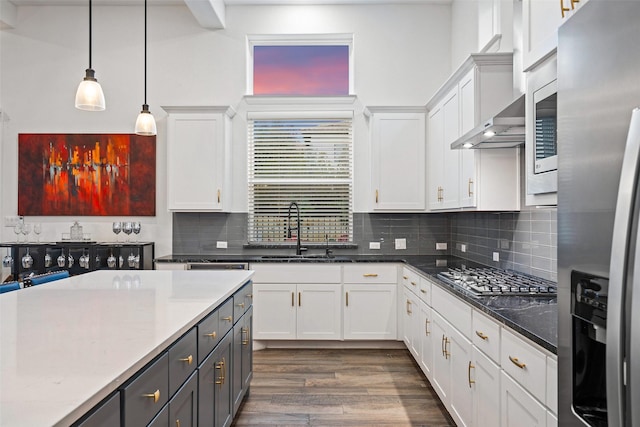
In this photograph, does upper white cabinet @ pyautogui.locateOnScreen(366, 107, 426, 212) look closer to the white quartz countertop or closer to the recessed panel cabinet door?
the recessed panel cabinet door

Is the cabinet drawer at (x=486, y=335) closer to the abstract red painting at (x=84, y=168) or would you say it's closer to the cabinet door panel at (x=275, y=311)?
the cabinet door panel at (x=275, y=311)

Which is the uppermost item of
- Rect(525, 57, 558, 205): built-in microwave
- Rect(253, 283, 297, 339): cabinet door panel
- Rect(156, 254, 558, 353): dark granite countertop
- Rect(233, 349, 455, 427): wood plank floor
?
Rect(525, 57, 558, 205): built-in microwave

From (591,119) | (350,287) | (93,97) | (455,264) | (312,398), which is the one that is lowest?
(312,398)

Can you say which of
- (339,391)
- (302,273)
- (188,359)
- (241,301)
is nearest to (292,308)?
(302,273)

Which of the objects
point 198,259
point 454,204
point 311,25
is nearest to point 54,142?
point 198,259

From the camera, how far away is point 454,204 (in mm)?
3619

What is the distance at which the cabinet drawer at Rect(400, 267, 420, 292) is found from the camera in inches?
147

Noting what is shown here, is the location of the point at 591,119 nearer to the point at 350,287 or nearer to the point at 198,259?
the point at 350,287

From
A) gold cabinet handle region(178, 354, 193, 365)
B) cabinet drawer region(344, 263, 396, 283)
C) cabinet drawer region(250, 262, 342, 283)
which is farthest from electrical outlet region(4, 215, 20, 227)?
gold cabinet handle region(178, 354, 193, 365)

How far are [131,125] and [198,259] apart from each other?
5.82 ft

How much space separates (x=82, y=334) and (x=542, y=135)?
194cm

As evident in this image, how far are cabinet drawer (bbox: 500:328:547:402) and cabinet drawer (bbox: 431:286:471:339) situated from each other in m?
0.47

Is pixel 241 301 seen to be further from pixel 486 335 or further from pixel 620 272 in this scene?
pixel 620 272

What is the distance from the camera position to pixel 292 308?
171 inches
